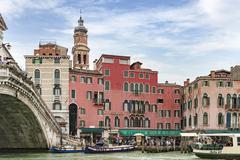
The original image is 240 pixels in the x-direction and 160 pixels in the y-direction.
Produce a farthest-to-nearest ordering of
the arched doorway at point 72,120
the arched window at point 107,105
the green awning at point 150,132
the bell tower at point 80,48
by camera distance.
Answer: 1. the bell tower at point 80,48
2. the green awning at point 150,132
3. the arched window at point 107,105
4. the arched doorway at point 72,120

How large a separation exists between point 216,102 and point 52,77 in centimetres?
1650

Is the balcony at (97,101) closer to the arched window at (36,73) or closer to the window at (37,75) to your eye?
the window at (37,75)

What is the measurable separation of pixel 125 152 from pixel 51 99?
11.2 metres

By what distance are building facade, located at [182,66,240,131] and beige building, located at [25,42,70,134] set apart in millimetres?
13152

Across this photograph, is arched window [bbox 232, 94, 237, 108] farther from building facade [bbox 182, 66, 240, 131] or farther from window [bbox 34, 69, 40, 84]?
window [bbox 34, 69, 40, 84]

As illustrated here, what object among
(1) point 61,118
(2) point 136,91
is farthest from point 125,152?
(2) point 136,91

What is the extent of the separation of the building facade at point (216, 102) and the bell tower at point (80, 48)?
55.0 ft

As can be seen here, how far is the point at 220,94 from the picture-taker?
49.5 metres

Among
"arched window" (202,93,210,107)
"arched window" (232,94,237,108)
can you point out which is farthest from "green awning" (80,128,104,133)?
"arched window" (232,94,237,108)

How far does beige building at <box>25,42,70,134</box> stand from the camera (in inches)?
1870

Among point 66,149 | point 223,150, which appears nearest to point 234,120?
point 66,149

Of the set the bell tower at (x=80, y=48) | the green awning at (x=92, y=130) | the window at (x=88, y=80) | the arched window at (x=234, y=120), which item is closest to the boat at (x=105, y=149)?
the green awning at (x=92, y=130)

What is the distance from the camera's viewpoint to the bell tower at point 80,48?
61.3 metres

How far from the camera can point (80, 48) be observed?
61750mm
